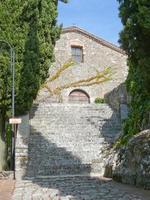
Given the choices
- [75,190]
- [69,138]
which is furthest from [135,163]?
[69,138]

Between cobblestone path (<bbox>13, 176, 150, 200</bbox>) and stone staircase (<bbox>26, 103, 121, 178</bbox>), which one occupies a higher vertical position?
stone staircase (<bbox>26, 103, 121, 178</bbox>)

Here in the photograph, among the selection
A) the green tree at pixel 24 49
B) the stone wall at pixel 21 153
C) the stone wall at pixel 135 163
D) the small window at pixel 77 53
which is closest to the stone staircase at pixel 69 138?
the stone wall at pixel 21 153

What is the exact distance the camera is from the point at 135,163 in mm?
10336

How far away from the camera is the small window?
28484 mm

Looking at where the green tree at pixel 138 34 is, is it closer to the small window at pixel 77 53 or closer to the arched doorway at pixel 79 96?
the arched doorway at pixel 79 96

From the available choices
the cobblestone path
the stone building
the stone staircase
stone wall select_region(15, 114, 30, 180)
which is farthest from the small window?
the cobblestone path

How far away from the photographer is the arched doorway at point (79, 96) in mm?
27659

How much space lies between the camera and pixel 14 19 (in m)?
14.8

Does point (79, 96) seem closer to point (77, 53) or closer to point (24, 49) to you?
point (77, 53)

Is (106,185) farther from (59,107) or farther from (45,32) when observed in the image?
(59,107)

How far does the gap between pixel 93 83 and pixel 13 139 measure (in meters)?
14.2

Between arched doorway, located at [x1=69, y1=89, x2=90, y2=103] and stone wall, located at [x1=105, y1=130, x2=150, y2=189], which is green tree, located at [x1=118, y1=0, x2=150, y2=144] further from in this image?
arched doorway, located at [x1=69, y1=89, x2=90, y2=103]

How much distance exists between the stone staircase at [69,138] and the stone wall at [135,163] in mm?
2406

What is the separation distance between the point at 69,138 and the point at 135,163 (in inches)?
240
